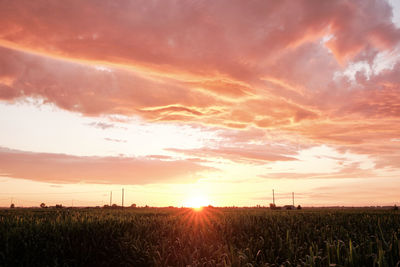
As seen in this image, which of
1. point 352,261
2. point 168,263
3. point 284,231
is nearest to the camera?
point 352,261

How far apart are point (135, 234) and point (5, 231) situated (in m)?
4.83

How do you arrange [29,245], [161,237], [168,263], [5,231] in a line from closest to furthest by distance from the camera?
1. [168,263]
2. [29,245]
3. [5,231]
4. [161,237]

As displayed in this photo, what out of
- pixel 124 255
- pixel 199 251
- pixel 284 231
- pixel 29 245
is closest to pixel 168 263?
pixel 199 251

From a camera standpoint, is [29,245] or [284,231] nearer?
[29,245]

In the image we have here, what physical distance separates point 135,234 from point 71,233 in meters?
2.52

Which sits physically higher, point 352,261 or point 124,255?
point 352,261

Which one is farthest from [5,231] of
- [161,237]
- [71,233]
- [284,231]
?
[284,231]

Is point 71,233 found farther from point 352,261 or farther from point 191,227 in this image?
point 352,261

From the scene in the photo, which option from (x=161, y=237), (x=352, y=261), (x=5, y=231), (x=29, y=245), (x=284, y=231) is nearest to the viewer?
(x=352, y=261)

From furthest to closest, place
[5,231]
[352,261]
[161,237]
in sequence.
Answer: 1. [161,237]
2. [5,231]
3. [352,261]

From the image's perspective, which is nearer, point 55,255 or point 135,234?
point 55,255

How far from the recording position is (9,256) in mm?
10320

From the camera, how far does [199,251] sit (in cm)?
1048

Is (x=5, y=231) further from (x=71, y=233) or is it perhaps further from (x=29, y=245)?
(x=71, y=233)
